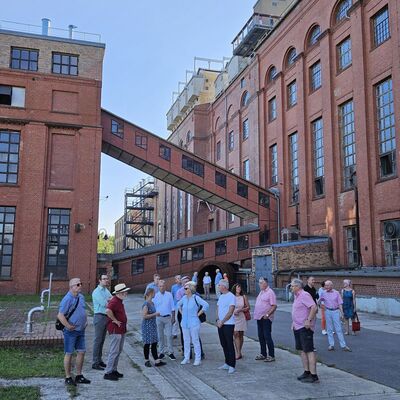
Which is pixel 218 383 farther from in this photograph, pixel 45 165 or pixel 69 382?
pixel 45 165

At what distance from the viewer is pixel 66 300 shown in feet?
25.1

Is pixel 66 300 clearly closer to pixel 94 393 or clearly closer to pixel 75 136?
pixel 94 393

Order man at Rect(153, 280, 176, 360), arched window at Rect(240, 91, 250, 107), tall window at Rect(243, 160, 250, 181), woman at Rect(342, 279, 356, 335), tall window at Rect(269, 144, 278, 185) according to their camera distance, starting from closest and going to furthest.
Result: 1. man at Rect(153, 280, 176, 360)
2. woman at Rect(342, 279, 356, 335)
3. tall window at Rect(269, 144, 278, 185)
4. tall window at Rect(243, 160, 250, 181)
5. arched window at Rect(240, 91, 250, 107)

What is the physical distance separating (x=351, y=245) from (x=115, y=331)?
2022 cm

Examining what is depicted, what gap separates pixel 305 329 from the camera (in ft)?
25.7

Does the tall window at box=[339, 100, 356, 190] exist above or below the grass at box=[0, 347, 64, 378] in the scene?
above

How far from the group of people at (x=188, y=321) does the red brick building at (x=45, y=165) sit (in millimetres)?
18293

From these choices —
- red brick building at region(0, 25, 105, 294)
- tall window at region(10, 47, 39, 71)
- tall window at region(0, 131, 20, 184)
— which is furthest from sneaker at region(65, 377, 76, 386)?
tall window at region(10, 47, 39, 71)

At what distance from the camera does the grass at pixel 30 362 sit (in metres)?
7.88

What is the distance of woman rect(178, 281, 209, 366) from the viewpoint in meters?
9.25

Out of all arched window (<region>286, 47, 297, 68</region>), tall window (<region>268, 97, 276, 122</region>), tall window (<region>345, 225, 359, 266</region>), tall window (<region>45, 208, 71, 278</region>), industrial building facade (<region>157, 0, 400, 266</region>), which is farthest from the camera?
tall window (<region>268, 97, 276, 122</region>)

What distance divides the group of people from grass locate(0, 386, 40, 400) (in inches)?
25.3

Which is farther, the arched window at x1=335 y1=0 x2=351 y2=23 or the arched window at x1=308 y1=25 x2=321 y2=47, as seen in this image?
A: the arched window at x1=308 y1=25 x2=321 y2=47

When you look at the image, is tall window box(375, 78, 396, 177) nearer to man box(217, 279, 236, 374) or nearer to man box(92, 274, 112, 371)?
man box(217, 279, 236, 374)
